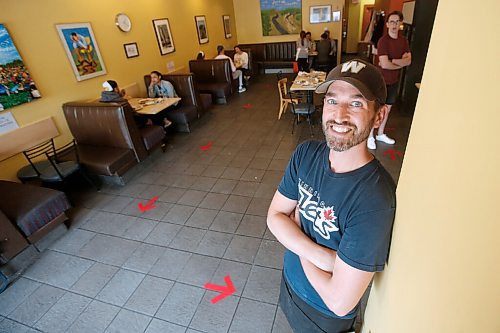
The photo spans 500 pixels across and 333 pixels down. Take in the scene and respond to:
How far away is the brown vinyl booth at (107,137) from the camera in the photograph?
3410 mm

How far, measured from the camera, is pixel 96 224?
2916 mm

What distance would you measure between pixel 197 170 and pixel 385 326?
3.13 meters

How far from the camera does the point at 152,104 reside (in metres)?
4.43

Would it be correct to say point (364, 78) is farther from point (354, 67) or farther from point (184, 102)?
point (184, 102)

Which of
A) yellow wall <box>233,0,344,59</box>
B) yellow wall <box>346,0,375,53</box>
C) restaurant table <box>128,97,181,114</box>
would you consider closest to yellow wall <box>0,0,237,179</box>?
restaurant table <box>128,97,181,114</box>

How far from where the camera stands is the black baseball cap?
91 centimetres

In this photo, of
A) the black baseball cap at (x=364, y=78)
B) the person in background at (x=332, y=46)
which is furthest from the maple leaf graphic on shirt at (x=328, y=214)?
the person in background at (x=332, y=46)

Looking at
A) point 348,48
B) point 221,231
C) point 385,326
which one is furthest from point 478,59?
point 348,48

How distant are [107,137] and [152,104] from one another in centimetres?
107

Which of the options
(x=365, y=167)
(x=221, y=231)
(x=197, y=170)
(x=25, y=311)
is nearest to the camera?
(x=365, y=167)

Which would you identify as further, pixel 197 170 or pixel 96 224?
pixel 197 170

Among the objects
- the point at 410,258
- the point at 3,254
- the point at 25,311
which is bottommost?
the point at 25,311

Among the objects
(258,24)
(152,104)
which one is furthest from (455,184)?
(258,24)

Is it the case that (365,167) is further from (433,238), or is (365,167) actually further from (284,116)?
(284,116)
